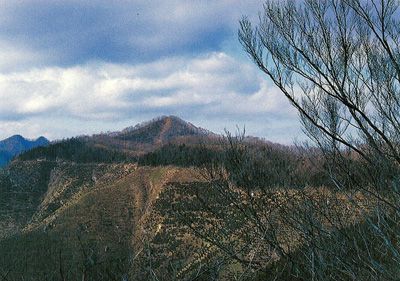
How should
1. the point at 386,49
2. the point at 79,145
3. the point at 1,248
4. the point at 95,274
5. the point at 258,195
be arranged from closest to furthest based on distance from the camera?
the point at 95,274
the point at 386,49
the point at 258,195
the point at 1,248
the point at 79,145

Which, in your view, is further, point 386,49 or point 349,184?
point 349,184

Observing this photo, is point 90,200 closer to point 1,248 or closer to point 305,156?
point 1,248

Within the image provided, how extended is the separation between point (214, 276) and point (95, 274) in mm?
738

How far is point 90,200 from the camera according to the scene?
9931cm

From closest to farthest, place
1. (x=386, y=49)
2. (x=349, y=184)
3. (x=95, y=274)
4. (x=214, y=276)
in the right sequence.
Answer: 1. (x=214, y=276)
2. (x=95, y=274)
3. (x=386, y=49)
4. (x=349, y=184)

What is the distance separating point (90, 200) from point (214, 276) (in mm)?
101903

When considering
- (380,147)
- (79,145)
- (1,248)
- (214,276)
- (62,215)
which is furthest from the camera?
(79,145)

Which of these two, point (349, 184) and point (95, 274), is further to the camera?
point (349, 184)

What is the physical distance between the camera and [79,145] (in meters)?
175

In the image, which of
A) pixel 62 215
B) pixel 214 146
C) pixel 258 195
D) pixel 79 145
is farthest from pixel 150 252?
pixel 79 145

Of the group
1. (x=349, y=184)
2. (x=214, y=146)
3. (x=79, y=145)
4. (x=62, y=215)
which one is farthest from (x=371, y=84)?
(x=79, y=145)

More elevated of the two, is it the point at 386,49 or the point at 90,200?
the point at 386,49

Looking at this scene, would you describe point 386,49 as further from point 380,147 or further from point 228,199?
point 228,199

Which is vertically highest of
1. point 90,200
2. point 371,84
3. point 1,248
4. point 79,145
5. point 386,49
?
point 79,145
